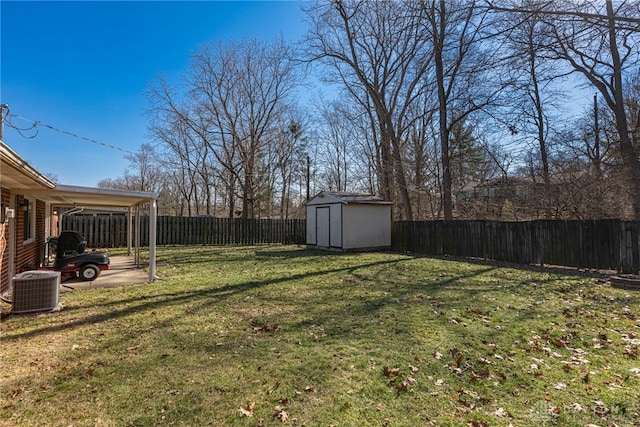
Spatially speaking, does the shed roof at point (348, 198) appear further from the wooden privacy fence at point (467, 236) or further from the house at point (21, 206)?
the house at point (21, 206)

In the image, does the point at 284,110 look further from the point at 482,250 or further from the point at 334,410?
the point at 334,410

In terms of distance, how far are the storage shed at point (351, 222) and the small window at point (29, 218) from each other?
10.3 meters

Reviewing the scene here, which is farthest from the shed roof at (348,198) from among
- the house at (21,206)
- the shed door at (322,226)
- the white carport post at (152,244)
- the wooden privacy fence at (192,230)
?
the house at (21,206)

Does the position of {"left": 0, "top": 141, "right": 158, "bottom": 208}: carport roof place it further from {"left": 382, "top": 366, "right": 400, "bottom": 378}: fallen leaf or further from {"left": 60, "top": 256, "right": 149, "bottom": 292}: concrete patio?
{"left": 382, "top": 366, "right": 400, "bottom": 378}: fallen leaf

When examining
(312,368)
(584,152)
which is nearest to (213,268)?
(312,368)

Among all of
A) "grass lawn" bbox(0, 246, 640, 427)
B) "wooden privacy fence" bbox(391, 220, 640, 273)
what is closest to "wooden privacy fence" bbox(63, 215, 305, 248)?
"wooden privacy fence" bbox(391, 220, 640, 273)

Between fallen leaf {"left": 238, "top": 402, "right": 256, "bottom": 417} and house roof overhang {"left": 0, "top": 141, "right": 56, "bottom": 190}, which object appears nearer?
fallen leaf {"left": 238, "top": 402, "right": 256, "bottom": 417}

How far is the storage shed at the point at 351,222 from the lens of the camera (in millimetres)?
14500

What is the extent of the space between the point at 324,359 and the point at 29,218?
8.77 meters

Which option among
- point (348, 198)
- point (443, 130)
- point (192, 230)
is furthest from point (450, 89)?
point (192, 230)

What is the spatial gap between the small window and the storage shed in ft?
33.7

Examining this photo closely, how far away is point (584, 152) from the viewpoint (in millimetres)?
14023

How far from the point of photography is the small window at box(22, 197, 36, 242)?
7.51 metres

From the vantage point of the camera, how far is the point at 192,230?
17078 millimetres
